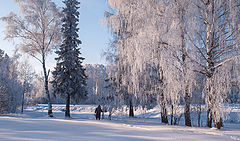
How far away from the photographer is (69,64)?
58.2ft

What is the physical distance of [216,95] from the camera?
6.91 metres

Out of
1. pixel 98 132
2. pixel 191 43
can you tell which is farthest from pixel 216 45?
pixel 98 132

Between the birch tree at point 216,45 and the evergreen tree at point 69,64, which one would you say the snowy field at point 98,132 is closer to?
the birch tree at point 216,45

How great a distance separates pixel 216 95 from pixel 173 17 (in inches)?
149

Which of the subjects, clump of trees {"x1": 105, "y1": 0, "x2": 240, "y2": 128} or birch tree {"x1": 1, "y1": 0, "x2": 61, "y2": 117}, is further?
birch tree {"x1": 1, "y1": 0, "x2": 61, "y2": 117}

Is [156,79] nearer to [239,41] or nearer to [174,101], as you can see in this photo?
[174,101]

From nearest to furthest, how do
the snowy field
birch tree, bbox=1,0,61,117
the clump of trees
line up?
the snowy field, the clump of trees, birch tree, bbox=1,0,61,117

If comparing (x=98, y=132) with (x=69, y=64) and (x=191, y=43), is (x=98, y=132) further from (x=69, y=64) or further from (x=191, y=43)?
(x=69, y=64)

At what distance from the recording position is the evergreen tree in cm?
1758

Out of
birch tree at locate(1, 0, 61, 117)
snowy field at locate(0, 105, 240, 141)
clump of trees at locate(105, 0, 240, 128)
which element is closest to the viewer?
snowy field at locate(0, 105, 240, 141)

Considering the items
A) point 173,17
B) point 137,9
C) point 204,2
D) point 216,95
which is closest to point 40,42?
point 137,9

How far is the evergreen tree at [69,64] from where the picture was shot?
17.6m

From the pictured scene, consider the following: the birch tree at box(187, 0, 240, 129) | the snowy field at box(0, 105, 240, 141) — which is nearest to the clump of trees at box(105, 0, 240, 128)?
the birch tree at box(187, 0, 240, 129)

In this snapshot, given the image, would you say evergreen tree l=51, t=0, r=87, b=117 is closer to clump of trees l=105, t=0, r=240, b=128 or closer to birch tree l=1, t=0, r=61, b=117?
birch tree l=1, t=0, r=61, b=117
